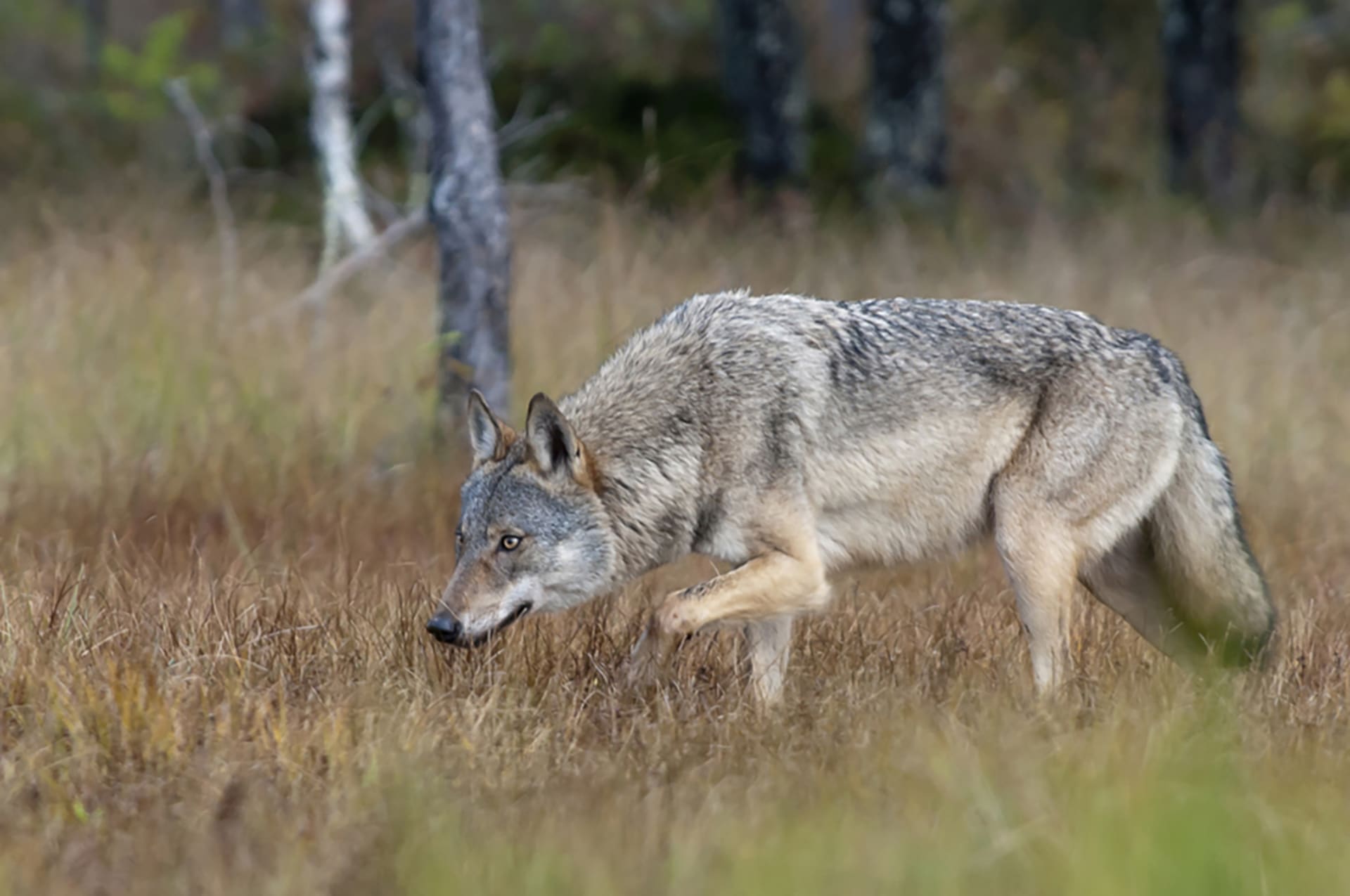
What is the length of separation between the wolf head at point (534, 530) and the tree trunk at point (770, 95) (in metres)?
10.9

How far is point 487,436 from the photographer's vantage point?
16.3 feet

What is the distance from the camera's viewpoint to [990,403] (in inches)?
202

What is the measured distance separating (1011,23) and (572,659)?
1716 cm

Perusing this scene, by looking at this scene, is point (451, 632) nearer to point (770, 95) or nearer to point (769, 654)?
point (769, 654)

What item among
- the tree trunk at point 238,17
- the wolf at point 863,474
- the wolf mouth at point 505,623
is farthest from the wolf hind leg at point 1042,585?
the tree trunk at point 238,17

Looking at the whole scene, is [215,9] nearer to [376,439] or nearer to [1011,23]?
[1011,23]

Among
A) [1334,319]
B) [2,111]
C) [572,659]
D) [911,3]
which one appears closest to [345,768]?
[572,659]

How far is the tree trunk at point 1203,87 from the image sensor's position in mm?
15320

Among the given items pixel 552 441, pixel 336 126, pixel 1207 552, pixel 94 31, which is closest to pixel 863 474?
pixel 552 441

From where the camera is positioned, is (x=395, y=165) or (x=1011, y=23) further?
(x=1011, y=23)

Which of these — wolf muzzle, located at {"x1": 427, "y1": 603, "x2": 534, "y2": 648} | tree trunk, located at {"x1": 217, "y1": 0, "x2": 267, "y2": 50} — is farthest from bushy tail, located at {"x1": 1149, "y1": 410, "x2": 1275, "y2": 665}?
tree trunk, located at {"x1": 217, "y1": 0, "x2": 267, "y2": 50}

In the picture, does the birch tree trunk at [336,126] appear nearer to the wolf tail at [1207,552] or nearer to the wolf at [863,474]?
the wolf at [863,474]

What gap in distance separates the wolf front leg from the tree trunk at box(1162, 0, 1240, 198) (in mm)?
11747

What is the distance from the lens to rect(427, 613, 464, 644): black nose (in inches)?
174
